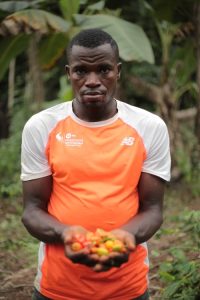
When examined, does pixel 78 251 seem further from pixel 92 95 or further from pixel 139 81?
pixel 139 81

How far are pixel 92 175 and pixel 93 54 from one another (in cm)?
46

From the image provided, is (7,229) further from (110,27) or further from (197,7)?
(197,7)

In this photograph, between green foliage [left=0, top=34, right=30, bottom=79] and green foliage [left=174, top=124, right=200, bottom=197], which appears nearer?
green foliage [left=0, top=34, right=30, bottom=79]

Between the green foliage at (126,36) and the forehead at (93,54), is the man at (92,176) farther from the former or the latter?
the green foliage at (126,36)

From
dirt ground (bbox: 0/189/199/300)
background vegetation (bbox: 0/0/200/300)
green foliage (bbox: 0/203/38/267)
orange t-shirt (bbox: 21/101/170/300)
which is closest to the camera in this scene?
orange t-shirt (bbox: 21/101/170/300)

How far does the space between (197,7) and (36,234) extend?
5.48m

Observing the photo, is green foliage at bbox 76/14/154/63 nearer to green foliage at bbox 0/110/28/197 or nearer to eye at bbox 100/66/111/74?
green foliage at bbox 0/110/28/197

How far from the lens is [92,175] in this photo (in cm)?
221

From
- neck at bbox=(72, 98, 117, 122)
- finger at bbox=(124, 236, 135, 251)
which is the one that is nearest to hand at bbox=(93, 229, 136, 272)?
finger at bbox=(124, 236, 135, 251)

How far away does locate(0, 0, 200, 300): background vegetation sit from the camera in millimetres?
4457

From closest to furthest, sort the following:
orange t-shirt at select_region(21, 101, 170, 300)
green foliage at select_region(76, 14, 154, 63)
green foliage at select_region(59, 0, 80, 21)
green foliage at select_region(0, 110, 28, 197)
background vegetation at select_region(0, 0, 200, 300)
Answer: orange t-shirt at select_region(21, 101, 170, 300) < background vegetation at select_region(0, 0, 200, 300) < green foliage at select_region(76, 14, 154, 63) < green foliage at select_region(59, 0, 80, 21) < green foliage at select_region(0, 110, 28, 197)

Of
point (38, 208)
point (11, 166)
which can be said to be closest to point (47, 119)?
point (38, 208)

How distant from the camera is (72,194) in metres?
2.24

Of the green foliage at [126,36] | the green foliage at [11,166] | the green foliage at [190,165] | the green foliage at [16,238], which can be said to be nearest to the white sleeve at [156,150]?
the green foliage at [16,238]
